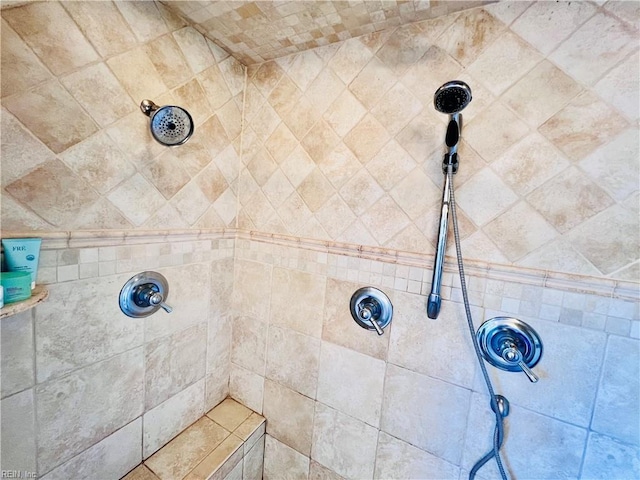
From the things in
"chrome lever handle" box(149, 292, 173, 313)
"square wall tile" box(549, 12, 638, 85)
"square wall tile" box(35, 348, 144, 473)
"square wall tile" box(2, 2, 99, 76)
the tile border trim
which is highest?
"square wall tile" box(549, 12, 638, 85)

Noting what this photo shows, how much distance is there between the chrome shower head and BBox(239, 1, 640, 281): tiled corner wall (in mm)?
166

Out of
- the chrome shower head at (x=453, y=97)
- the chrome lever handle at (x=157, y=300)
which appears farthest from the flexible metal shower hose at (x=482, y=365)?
the chrome lever handle at (x=157, y=300)

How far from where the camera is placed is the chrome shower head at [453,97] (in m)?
0.67

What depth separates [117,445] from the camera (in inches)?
36.3

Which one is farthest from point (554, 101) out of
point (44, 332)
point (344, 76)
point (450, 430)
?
point (44, 332)

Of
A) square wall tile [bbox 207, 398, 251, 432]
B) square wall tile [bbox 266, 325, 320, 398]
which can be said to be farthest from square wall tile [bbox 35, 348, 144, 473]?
square wall tile [bbox 266, 325, 320, 398]

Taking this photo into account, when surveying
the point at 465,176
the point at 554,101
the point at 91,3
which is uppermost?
the point at 91,3

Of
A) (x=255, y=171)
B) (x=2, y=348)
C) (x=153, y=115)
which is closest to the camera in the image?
(x=2, y=348)

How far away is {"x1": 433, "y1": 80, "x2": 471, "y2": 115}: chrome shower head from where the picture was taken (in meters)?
0.67

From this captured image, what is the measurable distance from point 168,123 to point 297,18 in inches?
23.4

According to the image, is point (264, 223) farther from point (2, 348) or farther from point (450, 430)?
point (450, 430)

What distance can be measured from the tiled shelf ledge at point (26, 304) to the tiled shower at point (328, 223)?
74 mm

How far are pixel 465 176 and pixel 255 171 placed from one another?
0.90 metres

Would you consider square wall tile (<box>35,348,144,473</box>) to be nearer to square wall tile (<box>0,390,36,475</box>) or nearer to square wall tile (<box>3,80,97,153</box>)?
square wall tile (<box>0,390,36,475</box>)
